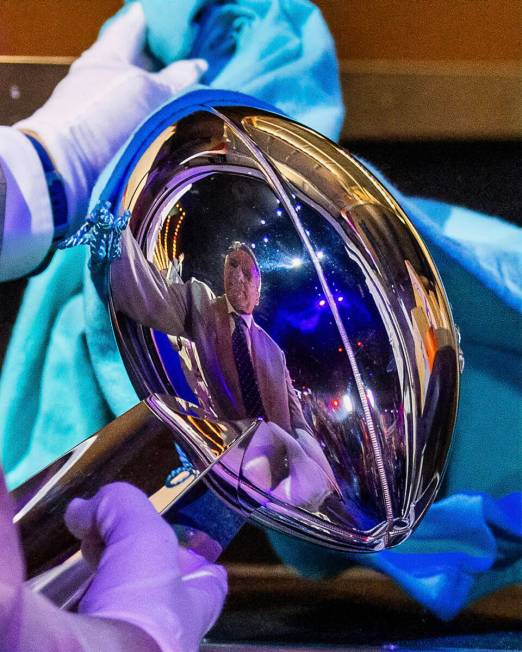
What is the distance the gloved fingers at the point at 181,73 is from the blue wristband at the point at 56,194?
0.25ft

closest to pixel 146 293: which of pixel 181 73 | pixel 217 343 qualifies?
pixel 217 343

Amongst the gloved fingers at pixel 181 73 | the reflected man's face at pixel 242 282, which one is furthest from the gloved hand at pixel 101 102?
the reflected man's face at pixel 242 282

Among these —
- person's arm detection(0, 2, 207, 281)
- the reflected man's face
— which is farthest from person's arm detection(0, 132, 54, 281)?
the reflected man's face

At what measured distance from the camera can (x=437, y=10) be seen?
353 mm

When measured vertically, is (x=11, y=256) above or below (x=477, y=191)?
above

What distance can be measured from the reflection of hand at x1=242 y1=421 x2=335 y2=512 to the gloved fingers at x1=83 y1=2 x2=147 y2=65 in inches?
8.1

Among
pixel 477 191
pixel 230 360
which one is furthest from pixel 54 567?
pixel 477 191

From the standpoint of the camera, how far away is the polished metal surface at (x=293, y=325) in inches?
8.4

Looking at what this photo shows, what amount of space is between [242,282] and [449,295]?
0.15 metres

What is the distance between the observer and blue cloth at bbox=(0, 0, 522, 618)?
31 centimetres

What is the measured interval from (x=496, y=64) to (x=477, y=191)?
0.20 ft

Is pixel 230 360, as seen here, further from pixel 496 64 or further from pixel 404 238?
pixel 496 64

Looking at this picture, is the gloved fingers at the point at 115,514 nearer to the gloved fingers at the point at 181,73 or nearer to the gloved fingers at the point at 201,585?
the gloved fingers at the point at 201,585

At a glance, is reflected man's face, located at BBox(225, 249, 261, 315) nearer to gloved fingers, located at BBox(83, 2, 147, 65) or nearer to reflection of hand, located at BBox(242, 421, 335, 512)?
reflection of hand, located at BBox(242, 421, 335, 512)
